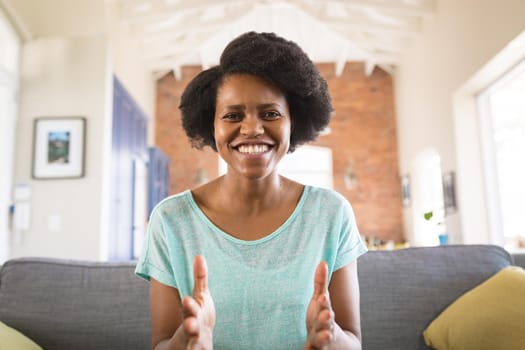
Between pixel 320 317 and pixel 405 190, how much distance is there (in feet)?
21.2

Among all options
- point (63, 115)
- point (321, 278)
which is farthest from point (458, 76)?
point (321, 278)

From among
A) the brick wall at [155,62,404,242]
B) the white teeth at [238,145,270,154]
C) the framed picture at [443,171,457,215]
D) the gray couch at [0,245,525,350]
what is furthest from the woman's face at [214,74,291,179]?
the brick wall at [155,62,404,242]

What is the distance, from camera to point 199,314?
2.82 ft

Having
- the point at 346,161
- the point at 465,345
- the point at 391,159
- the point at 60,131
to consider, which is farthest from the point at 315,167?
the point at 465,345

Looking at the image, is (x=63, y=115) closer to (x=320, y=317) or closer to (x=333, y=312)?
(x=333, y=312)

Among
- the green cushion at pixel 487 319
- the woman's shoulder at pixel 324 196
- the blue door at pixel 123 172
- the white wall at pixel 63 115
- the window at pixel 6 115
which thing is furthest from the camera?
the blue door at pixel 123 172

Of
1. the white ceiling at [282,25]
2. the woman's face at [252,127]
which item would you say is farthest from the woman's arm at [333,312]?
the white ceiling at [282,25]

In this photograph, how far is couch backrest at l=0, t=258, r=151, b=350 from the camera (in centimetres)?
148

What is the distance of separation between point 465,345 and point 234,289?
73cm

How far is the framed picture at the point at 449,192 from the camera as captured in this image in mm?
5109

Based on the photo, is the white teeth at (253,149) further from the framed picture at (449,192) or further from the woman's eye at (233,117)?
the framed picture at (449,192)

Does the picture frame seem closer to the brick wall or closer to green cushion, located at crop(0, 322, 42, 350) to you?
the brick wall

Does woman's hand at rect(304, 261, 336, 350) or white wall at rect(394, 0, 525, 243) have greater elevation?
white wall at rect(394, 0, 525, 243)

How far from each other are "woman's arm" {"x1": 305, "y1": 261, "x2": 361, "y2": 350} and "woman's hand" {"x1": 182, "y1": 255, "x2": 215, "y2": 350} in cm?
19
